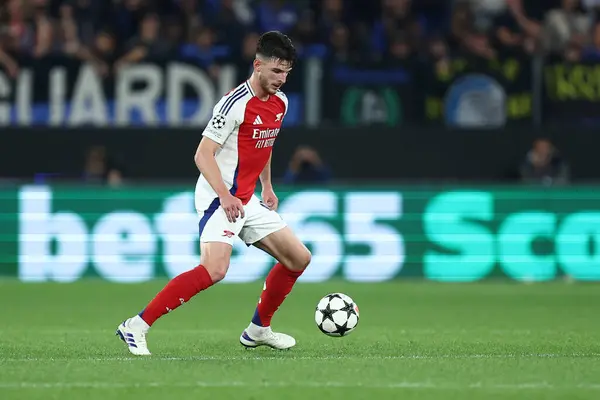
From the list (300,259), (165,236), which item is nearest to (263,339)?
(300,259)

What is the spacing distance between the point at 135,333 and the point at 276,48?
6.61 feet

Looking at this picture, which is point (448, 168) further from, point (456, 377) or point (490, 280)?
point (456, 377)

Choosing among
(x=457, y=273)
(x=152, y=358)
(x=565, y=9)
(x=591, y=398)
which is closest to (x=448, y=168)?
(x=457, y=273)

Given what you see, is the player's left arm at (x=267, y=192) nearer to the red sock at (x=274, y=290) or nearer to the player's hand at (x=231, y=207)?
the red sock at (x=274, y=290)

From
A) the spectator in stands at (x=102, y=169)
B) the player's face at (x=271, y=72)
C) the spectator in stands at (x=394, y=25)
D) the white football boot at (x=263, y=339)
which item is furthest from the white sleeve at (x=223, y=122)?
the spectator in stands at (x=394, y=25)

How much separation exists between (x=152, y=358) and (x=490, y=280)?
8.26 meters

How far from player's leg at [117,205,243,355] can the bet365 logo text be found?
7.34m

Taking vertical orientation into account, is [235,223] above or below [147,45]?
below

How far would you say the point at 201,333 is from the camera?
10039 mm

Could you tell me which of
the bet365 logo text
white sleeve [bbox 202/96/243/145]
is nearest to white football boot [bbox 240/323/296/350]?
white sleeve [bbox 202/96/243/145]

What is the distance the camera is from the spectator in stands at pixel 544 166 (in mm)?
15938

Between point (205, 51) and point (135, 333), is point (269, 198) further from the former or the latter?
point (205, 51)

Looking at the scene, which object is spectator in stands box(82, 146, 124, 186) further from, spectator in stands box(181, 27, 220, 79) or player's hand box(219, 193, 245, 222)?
player's hand box(219, 193, 245, 222)

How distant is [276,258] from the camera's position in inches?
335
